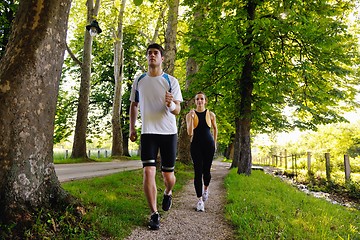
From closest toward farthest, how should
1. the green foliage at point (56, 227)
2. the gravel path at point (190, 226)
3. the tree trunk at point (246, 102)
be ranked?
the green foliage at point (56, 227), the gravel path at point (190, 226), the tree trunk at point (246, 102)

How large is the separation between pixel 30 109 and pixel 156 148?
1.56 m

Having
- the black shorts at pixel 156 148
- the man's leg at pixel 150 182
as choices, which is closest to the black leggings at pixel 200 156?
the black shorts at pixel 156 148

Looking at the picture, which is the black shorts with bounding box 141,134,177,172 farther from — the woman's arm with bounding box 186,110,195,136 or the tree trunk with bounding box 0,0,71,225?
the woman's arm with bounding box 186,110,195,136

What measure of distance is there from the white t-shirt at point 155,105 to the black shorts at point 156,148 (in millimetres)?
68

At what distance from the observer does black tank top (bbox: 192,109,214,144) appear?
5453mm

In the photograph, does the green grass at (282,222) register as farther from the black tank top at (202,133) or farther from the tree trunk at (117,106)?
the tree trunk at (117,106)

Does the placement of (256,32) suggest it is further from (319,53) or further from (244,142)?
(244,142)

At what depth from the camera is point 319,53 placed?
31.7 feet

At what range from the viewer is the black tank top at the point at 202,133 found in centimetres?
545

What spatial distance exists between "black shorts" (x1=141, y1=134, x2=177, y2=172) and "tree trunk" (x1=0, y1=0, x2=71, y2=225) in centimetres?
106

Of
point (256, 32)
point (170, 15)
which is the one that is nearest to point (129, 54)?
point (170, 15)

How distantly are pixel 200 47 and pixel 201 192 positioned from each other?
20.7ft

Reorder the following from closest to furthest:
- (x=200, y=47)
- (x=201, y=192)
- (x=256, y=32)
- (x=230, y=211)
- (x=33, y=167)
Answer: (x=33, y=167) < (x=230, y=211) < (x=201, y=192) < (x=256, y=32) < (x=200, y=47)

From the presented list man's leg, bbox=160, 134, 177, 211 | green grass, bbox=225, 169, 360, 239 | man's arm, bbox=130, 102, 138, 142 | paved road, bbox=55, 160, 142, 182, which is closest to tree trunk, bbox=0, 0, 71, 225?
man's arm, bbox=130, 102, 138, 142
